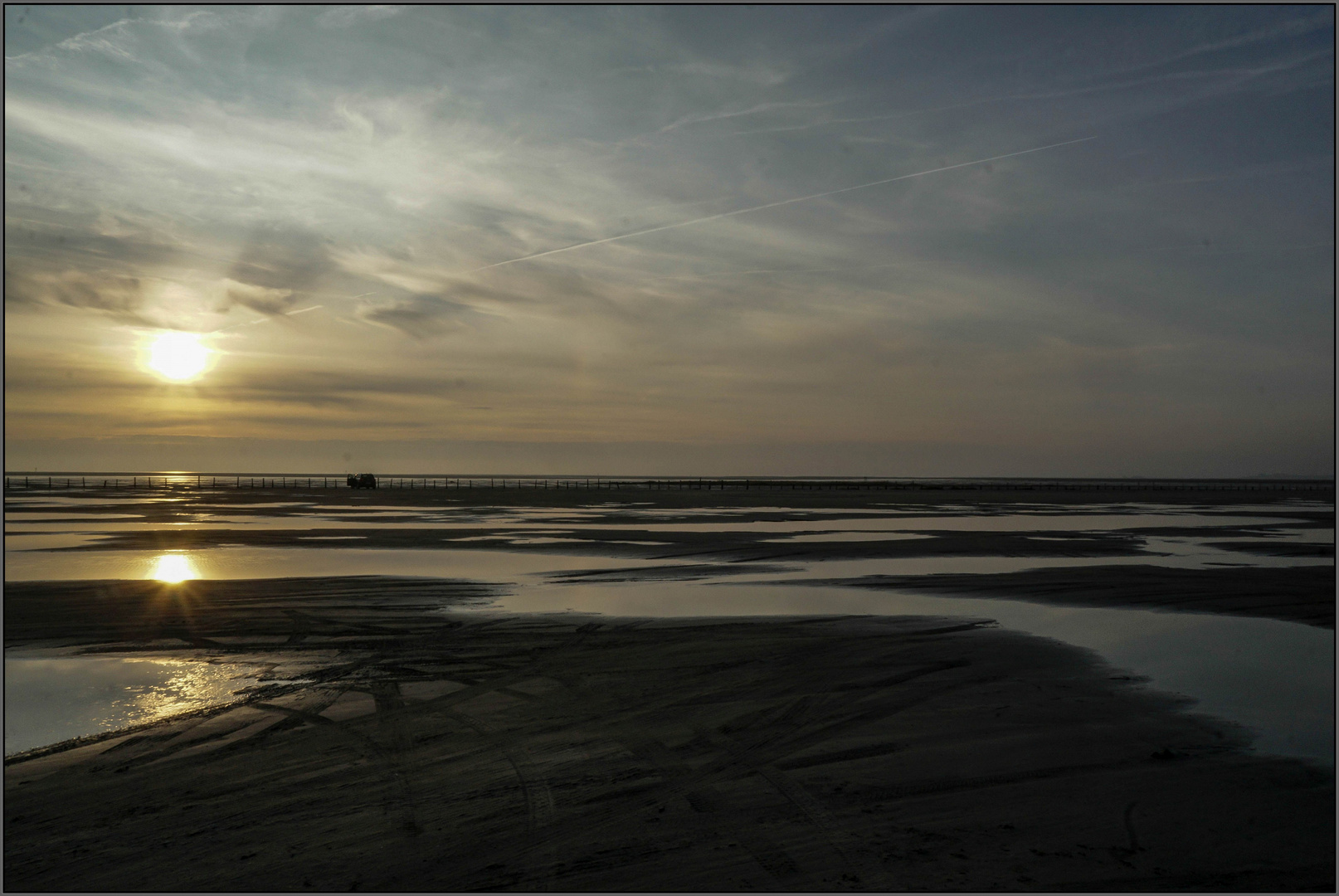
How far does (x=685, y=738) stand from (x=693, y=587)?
13.0m

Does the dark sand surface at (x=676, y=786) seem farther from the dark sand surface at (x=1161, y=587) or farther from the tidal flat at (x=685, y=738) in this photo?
the dark sand surface at (x=1161, y=587)

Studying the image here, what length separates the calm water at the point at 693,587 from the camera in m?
11.5

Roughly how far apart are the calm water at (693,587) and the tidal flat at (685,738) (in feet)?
0.53

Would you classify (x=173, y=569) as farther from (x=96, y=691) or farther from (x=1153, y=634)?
(x=1153, y=634)

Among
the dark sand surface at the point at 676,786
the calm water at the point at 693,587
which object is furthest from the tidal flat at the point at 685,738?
the calm water at the point at 693,587

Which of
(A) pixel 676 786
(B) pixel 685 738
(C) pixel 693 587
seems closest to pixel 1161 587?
(C) pixel 693 587

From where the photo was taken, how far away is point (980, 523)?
167ft

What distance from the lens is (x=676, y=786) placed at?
8.07 m

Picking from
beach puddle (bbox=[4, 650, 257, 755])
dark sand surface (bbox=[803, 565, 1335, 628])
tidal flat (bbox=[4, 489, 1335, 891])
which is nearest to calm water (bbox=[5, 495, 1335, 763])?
beach puddle (bbox=[4, 650, 257, 755])

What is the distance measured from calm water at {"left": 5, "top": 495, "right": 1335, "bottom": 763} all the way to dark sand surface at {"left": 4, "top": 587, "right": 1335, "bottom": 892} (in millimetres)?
1274

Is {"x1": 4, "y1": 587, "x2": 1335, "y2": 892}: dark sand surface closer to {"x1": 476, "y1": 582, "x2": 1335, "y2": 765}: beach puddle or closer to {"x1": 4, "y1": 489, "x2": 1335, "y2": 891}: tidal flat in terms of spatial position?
{"x1": 4, "y1": 489, "x2": 1335, "y2": 891}: tidal flat

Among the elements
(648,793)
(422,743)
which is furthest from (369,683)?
(648,793)

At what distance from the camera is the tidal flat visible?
6668 mm

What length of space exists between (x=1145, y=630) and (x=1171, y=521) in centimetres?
4425
